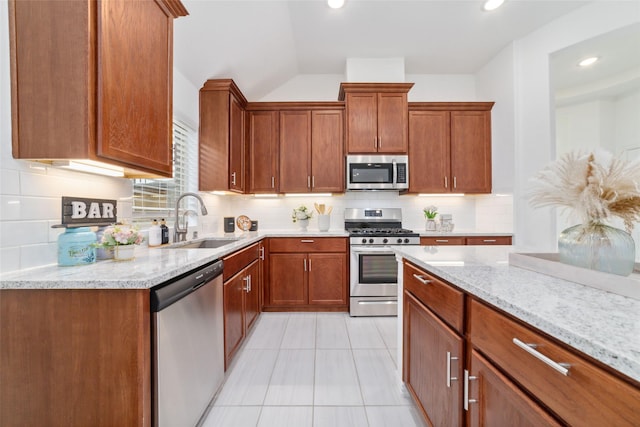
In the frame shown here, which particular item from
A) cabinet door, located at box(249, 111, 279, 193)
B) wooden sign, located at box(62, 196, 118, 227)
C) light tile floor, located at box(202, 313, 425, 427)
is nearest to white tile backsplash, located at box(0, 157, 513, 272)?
wooden sign, located at box(62, 196, 118, 227)

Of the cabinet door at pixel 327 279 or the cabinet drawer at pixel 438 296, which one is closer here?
the cabinet drawer at pixel 438 296

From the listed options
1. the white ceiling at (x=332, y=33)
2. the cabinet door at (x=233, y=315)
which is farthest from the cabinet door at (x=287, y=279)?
the white ceiling at (x=332, y=33)

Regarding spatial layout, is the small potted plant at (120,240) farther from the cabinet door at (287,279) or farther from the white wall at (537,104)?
the white wall at (537,104)

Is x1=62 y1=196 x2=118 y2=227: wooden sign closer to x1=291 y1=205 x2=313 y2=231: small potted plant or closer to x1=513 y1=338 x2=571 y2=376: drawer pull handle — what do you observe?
x1=513 y1=338 x2=571 y2=376: drawer pull handle

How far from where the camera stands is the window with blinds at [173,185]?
83.9 inches

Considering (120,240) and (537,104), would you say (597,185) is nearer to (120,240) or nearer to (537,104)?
(120,240)

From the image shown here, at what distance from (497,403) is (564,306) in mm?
364

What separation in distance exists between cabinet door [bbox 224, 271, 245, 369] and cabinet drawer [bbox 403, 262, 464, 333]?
1.21 m

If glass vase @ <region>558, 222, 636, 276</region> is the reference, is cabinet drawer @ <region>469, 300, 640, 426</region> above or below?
below

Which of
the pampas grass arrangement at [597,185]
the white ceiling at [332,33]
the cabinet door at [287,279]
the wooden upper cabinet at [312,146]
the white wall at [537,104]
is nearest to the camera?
the pampas grass arrangement at [597,185]

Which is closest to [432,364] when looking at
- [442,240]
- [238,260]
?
[238,260]

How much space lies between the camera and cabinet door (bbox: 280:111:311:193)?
349cm

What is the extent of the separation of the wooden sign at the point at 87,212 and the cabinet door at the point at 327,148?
222 cm

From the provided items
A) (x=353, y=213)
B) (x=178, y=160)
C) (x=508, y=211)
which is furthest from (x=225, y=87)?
(x=508, y=211)
